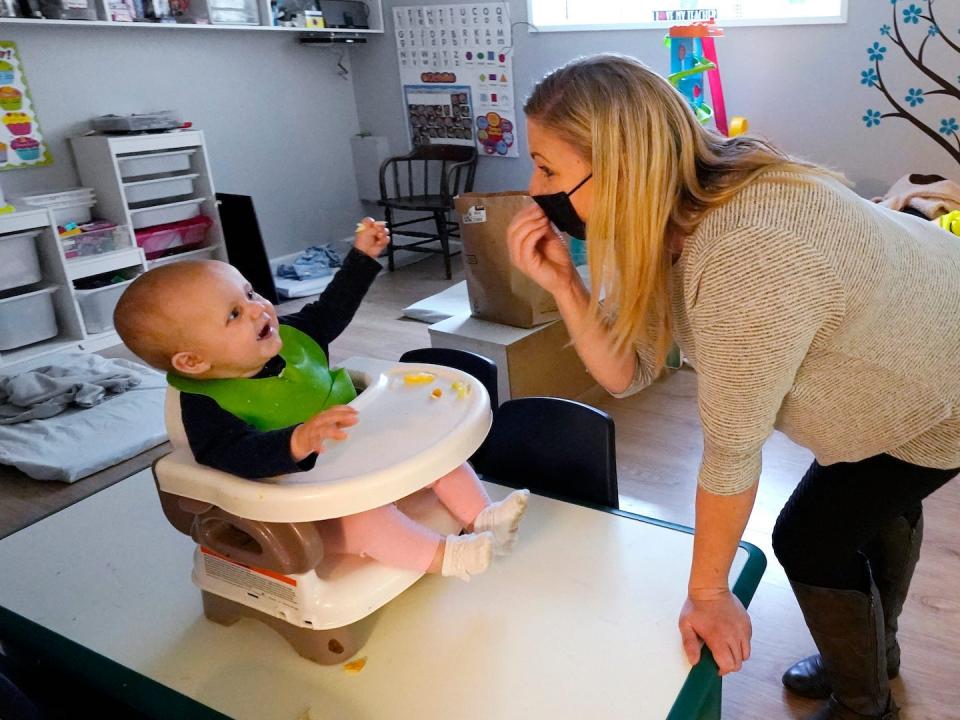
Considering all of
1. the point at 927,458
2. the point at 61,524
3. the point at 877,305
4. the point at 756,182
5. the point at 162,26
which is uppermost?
the point at 162,26

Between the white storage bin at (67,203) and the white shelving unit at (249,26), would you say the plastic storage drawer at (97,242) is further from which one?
the white shelving unit at (249,26)

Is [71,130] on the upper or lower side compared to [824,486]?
upper

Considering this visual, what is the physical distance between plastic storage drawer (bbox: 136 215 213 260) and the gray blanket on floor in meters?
0.94

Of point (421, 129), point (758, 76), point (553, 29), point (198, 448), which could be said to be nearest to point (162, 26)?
point (421, 129)

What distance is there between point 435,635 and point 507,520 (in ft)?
0.57

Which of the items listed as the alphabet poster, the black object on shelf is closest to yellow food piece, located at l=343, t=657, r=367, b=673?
the black object on shelf

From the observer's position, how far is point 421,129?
15.9 ft

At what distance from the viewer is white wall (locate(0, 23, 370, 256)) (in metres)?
3.71

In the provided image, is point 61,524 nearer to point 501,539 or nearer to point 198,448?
point 198,448

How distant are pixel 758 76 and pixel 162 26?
275 cm

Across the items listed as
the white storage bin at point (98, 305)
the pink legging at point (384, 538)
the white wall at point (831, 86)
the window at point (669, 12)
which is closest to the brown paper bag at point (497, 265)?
the white wall at point (831, 86)

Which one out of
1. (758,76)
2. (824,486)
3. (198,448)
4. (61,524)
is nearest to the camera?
(198,448)

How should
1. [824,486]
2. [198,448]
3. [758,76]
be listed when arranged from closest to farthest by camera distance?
[198,448], [824,486], [758,76]

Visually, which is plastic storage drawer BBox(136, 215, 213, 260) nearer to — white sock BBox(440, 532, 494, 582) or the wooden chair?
the wooden chair
